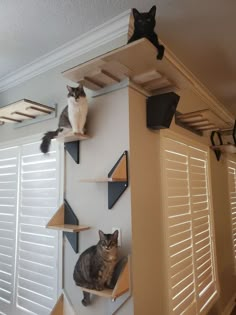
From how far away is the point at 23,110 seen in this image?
1906mm

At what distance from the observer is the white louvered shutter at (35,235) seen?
1.80 m

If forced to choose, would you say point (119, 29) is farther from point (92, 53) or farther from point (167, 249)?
point (167, 249)

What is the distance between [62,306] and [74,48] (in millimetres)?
1863

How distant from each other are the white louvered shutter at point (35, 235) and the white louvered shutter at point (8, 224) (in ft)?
0.14

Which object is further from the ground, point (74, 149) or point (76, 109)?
point (76, 109)

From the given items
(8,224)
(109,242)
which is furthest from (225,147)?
(8,224)

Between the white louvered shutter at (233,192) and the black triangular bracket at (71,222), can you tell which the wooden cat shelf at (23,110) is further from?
the white louvered shutter at (233,192)

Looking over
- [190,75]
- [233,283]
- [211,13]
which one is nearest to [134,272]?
[211,13]

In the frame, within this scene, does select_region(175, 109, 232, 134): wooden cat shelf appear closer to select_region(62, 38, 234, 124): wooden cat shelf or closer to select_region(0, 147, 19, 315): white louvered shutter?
select_region(62, 38, 234, 124): wooden cat shelf

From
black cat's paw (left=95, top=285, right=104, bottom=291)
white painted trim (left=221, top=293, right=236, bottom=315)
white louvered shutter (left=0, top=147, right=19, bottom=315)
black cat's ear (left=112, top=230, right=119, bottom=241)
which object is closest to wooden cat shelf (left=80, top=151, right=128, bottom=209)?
black cat's ear (left=112, top=230, right=119, bottom=241)

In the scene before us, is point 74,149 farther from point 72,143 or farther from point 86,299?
point 86,299

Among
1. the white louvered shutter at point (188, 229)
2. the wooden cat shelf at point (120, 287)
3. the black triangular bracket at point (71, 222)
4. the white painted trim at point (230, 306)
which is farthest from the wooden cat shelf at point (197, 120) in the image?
the white painted trim at point (230, 306)

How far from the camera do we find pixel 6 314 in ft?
6.93

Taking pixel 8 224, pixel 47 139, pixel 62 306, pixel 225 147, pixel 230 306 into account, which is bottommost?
pixel 230 306
